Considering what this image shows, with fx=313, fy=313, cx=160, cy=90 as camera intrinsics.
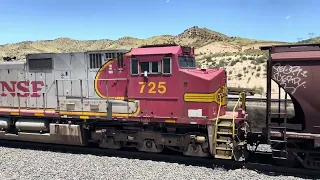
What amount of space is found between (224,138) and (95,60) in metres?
4.66

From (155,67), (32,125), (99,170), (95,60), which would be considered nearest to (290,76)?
(155,67)

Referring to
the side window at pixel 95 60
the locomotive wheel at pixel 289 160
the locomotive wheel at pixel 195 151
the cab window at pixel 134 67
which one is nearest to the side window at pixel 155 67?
the cab window at pixel 134 67

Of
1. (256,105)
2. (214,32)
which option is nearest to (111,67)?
(256,105)

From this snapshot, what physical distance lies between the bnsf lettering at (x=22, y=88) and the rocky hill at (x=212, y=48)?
3.67 m

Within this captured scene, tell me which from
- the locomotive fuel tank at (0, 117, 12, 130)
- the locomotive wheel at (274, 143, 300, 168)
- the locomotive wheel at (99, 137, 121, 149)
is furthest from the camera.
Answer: the locomotive fuel tank at (0, 117, 12, 130)

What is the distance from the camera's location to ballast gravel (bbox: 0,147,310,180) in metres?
7.65

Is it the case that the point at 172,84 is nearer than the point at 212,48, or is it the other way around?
the point at 172,84

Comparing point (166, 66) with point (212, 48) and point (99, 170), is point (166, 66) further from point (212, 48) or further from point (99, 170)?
point (212, 48)

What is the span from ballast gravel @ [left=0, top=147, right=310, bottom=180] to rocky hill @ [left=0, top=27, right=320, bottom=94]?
526 centimetres

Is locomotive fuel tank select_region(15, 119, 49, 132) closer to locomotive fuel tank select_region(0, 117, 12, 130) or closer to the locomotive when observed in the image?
the locomotive

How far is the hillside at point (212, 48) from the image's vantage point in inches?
1111

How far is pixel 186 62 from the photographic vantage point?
926 centimetres

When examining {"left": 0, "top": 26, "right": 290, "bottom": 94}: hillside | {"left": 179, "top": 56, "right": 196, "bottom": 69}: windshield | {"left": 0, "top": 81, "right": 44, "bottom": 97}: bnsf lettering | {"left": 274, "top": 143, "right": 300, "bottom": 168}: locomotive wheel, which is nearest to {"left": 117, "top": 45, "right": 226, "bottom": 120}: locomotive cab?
{"left": 179, "top": 56, "right": 196, "bottom": 69}: windshield

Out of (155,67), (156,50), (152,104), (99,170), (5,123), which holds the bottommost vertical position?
(99,170)
